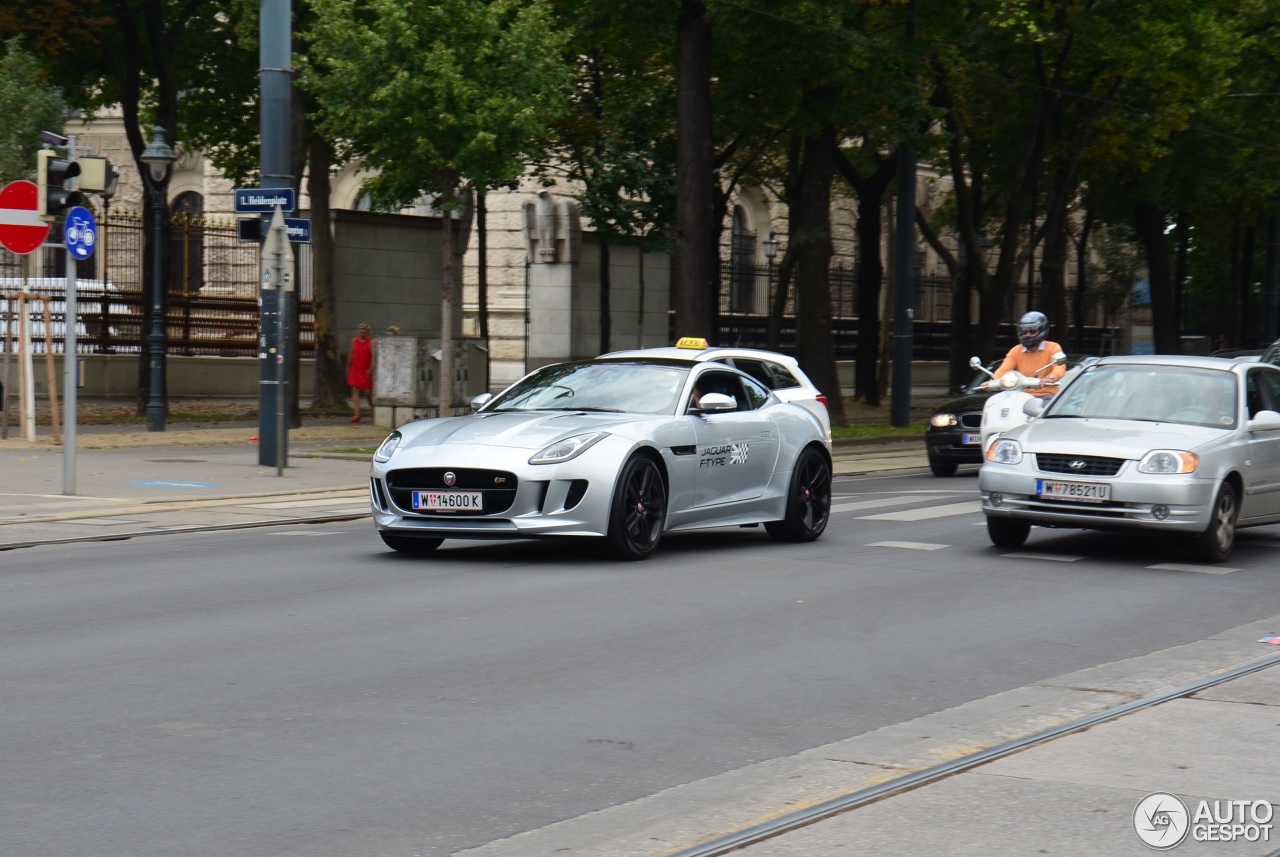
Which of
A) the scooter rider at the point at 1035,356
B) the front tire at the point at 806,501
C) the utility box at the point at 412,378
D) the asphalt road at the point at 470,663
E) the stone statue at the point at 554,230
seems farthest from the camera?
the stone statue at the point at 554,230

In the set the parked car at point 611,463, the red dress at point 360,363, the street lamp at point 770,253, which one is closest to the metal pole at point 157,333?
the red dress at point 360,363

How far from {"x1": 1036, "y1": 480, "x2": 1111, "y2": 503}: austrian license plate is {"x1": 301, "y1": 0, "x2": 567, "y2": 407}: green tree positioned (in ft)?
39.5

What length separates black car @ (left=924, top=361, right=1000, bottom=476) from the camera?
21250 mm

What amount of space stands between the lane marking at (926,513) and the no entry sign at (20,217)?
856 cm

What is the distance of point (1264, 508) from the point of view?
13164 mm

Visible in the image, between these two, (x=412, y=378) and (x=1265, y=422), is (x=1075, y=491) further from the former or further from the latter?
(x=412, y=378)

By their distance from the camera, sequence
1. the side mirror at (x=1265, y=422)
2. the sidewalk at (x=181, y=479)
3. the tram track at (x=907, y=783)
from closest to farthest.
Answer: the tram track at (x=907, y=783) → the side mirror at (x=1265, y=422) → the sidewalk at (x=181, y=479)

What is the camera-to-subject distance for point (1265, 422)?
1302 cm

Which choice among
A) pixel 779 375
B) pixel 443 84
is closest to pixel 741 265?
pixel 443 84

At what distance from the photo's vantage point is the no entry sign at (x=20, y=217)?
57.2ft

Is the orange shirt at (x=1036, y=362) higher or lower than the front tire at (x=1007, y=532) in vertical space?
higher

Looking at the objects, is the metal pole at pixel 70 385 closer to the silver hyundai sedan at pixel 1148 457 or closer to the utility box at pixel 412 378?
the silver hyundai sedan at pixel 1148 457

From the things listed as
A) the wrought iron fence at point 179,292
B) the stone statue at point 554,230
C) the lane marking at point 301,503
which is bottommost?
the lane marking at point 301,503

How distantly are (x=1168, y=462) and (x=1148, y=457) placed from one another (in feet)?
0.44
